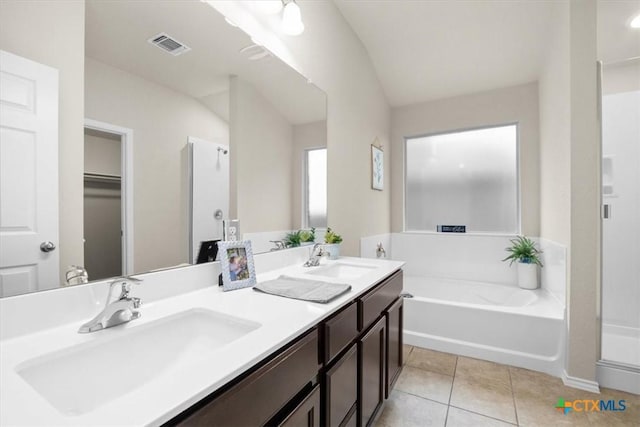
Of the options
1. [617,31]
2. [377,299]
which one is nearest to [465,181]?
[617,31]

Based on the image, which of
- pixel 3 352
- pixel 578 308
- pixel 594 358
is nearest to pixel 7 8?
pixel 3 352

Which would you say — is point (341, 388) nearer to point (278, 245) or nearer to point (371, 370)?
point (371, 370)

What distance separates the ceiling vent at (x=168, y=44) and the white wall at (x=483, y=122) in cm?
293

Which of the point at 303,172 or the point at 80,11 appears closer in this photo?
the point at 80,11

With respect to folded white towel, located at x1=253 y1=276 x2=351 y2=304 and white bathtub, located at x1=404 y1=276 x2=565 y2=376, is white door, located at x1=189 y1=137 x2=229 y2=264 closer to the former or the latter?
folded white towel, located at x1=253 y1=276 x2=351 y2=304


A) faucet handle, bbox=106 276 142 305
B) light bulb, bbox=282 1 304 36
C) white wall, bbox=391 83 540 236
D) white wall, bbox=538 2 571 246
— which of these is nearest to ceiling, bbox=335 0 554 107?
white wall, bbox=391 83 540 236

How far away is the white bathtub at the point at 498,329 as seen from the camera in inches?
79.9

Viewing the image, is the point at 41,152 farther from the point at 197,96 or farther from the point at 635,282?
the point at 635,282

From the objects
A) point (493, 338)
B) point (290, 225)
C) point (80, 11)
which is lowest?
point (493, 338)

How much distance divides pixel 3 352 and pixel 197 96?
1.00 m

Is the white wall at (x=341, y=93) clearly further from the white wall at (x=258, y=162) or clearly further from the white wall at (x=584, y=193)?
the white wall at (x=584, y=193)

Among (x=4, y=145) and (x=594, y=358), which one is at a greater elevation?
(x=4, y=145)

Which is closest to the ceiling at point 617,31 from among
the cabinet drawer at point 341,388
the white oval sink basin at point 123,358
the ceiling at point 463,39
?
the ceiling at point 463,39

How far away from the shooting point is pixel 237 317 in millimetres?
850
